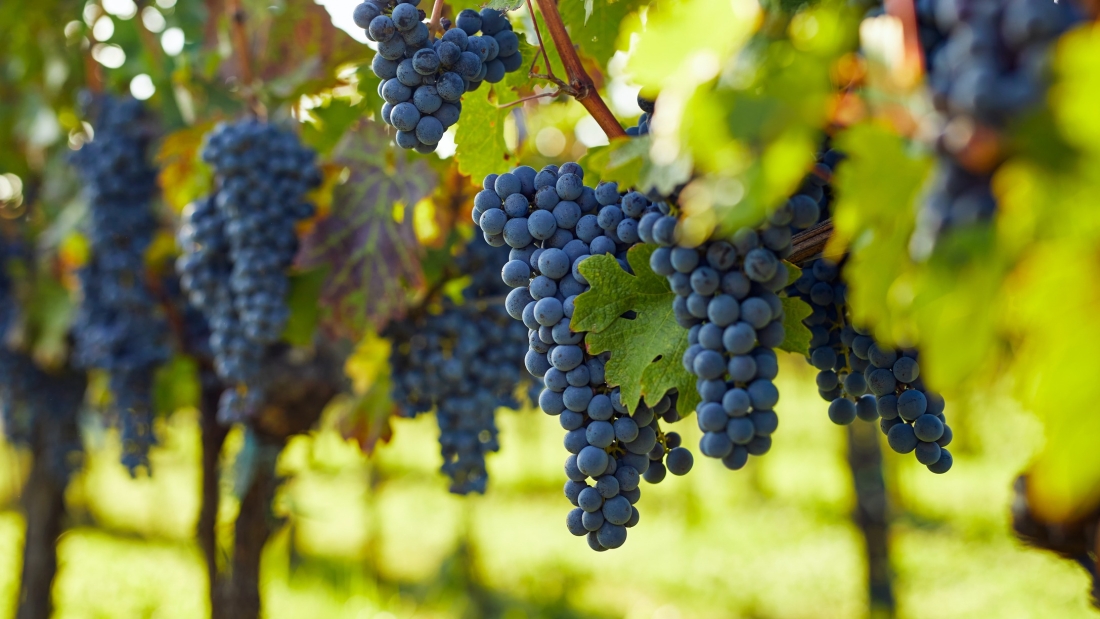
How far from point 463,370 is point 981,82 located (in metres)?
1.57

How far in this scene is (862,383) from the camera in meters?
0.90

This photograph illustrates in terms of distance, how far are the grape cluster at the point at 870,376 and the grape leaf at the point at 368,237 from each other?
43.7 inches

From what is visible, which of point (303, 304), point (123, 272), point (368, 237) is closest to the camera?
point (368, 237)

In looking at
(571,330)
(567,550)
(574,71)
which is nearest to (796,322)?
(571,330)

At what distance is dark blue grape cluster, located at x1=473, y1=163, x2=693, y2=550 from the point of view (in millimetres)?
807

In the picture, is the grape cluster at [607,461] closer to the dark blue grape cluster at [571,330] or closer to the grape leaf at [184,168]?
the dark blue grape cluster at [571,330]

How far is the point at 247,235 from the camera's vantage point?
6.30ft

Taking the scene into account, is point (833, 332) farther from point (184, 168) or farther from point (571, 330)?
point (184, 168)

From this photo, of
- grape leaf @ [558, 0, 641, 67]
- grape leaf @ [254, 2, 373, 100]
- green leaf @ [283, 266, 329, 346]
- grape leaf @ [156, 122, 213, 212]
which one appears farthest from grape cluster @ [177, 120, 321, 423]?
grape leaf @ [558, 0, 641, 67]

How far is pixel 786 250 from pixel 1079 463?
12.6 inches

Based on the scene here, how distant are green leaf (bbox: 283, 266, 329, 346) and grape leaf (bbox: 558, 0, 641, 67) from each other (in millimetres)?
1137

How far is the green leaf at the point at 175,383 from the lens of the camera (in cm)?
281

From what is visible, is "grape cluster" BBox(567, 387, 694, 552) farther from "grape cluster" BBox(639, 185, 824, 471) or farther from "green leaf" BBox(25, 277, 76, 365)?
"green leaf" BBox(25, 277, 76, 365)

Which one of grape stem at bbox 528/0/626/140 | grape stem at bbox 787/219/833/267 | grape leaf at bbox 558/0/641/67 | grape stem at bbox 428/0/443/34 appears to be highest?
grape stem at bbox 428/0/443/34
